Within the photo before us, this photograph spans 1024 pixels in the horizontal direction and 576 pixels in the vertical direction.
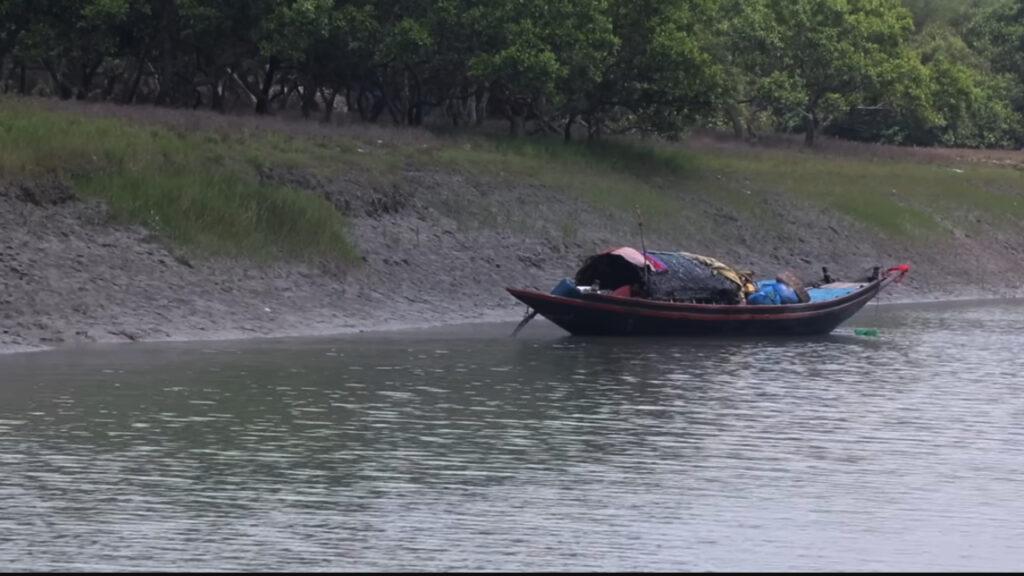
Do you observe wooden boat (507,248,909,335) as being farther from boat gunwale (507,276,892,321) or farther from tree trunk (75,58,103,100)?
tree trunk (75,58,103,100)

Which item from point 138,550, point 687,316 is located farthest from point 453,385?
point 138,550

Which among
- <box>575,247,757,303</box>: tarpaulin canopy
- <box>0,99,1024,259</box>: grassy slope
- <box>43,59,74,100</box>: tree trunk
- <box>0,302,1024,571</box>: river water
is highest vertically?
<box>43,59,74,100</box>: tree trunk

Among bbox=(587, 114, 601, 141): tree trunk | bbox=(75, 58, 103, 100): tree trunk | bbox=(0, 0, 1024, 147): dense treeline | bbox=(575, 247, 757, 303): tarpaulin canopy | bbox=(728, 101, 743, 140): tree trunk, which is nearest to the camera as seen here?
bbox=(575, 247, 757, 303): tarpaulin canopy

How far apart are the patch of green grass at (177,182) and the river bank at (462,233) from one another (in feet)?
0.70

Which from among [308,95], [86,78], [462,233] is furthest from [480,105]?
[462,233]

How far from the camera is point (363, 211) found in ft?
113

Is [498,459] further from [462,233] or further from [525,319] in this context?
[462,233]

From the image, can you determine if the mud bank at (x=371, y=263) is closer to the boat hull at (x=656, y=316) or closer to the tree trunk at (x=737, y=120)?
the boat hull at (x=656, y=316)

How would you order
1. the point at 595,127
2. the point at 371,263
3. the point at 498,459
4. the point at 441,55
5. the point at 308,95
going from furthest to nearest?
the point at 308,95
the point at 595,127
the point at 441,55
the point at 371,263
the point at 498,459

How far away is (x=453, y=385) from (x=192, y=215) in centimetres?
889

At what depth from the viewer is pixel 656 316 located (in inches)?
1202

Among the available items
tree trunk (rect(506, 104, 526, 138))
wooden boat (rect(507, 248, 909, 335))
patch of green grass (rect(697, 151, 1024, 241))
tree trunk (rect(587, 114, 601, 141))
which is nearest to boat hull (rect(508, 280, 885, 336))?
wooden boat (rect(507, 248, 909, 335))

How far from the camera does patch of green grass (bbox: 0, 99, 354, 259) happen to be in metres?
30.1

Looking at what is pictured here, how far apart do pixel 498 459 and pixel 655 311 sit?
13046 mm
